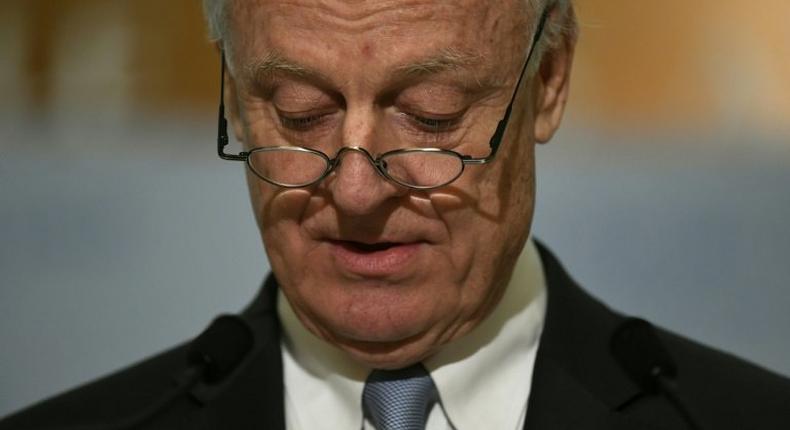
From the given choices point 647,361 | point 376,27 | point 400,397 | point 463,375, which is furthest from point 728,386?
point 376,27

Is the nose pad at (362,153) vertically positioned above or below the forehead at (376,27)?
below

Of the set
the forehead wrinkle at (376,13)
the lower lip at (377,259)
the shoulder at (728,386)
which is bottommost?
the shoulder at (728,386)

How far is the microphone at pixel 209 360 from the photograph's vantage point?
2.49 metres

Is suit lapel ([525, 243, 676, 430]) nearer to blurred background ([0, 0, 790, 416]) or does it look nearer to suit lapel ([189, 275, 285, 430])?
suit lapel ([189, 275, 285, 430])

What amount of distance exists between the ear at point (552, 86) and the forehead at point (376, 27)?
0.22 meters

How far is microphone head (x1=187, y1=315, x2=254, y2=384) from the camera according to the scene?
2504mm

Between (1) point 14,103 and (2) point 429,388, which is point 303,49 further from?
(1) point 14,103

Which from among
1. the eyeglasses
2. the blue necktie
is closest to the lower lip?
the eyeglasses

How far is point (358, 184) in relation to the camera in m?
2.09

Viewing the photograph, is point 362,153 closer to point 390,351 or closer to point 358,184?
point 358,184

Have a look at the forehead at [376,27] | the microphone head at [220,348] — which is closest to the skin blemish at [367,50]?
the forehead at [376,27]

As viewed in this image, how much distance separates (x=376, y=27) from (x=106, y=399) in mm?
991

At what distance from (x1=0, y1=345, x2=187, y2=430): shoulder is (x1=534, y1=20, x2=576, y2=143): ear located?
33.0 inches

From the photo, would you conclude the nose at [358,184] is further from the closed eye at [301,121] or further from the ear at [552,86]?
the ear at [552,86]
